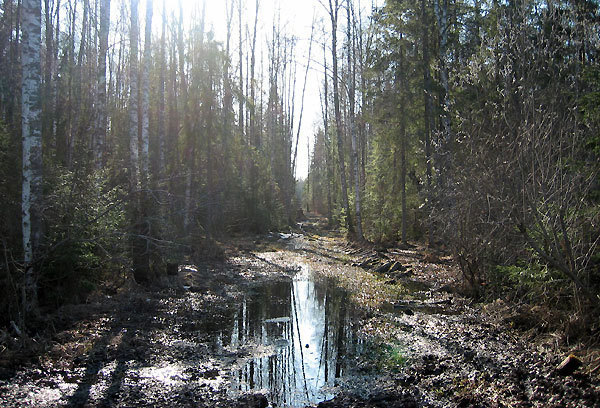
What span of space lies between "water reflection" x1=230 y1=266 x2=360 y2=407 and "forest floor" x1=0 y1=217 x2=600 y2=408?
0.25 feet

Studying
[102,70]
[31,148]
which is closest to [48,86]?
[102,70]

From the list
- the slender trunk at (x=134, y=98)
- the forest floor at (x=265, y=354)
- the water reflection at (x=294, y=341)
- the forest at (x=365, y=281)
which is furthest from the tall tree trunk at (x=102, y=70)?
the water reflection at (x=294, y=341)

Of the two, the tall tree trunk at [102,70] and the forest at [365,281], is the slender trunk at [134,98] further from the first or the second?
the tall tree trunk at [102,70]

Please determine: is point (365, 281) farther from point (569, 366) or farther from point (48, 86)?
point (48, 86)

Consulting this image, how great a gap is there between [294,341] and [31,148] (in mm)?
5487

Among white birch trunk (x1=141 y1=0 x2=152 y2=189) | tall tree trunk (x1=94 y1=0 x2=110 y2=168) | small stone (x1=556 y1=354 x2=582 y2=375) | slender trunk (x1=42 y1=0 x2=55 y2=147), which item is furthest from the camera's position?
slender trunk (x1=42 y1=0 x2=55 y2=147)

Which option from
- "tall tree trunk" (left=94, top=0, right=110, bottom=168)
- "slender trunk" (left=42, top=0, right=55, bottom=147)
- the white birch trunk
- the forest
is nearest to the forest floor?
the forest

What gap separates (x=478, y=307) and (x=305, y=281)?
230 inches

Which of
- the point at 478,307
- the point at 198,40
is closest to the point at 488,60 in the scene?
the point at 478,307

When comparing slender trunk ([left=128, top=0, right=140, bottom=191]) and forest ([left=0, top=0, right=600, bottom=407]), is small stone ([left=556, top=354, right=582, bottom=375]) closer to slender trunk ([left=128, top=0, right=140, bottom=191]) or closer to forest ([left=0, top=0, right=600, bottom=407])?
forest ([left=0, top=0, right=600, bottom=407])

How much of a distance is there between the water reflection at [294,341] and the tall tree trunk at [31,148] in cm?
350

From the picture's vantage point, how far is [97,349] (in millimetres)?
6379

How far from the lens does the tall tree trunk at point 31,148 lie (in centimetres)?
695

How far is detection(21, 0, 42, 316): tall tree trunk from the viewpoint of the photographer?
6.95 metres
